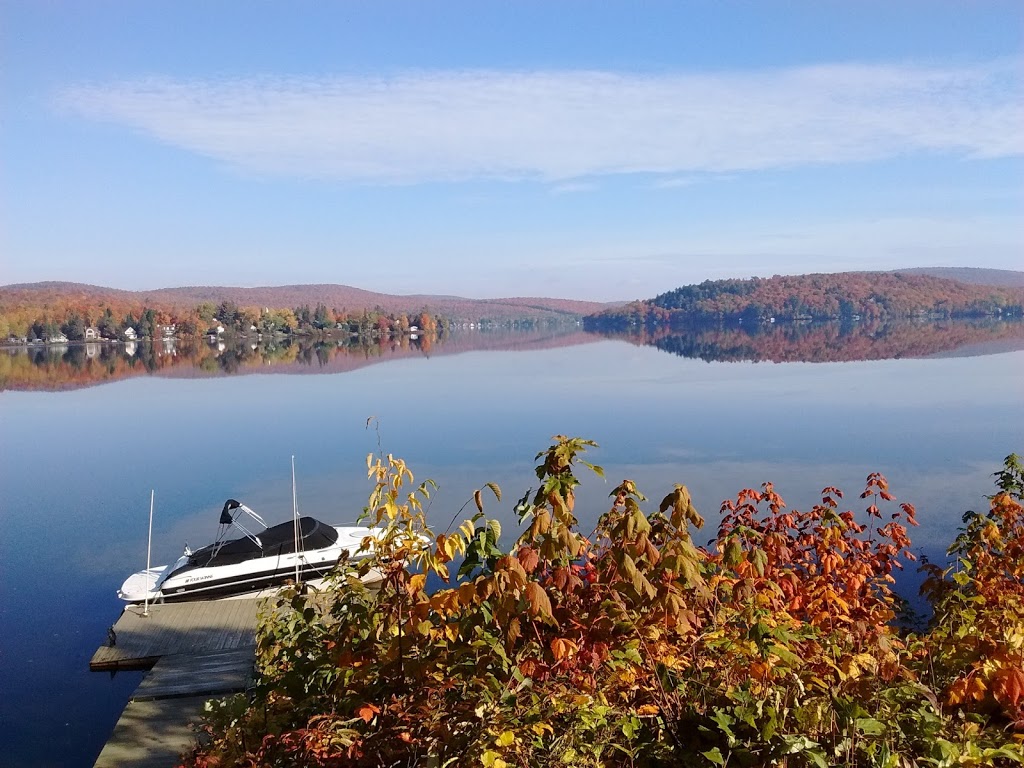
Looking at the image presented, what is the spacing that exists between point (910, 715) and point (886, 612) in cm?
310

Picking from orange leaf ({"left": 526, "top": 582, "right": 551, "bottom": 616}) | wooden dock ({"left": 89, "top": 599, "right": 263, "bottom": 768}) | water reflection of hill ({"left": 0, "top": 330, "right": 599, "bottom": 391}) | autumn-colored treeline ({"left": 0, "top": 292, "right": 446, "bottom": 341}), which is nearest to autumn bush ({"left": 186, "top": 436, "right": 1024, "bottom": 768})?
orange leaf ({"left": 526, "top": 582, "right": 551, "bottom": 616})

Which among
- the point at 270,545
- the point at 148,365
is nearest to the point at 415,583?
the point at 270,545

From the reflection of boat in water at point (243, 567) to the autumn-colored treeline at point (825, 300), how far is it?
152m

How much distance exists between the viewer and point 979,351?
58.0 m

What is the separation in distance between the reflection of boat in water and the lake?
0.90 m

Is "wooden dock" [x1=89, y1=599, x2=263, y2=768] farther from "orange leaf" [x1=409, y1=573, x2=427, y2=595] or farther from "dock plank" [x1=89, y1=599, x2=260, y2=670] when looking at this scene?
"orange leaf" [x1=409, y1=573, x2=427, y2=595]

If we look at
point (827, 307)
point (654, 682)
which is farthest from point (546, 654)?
point (827, 307)

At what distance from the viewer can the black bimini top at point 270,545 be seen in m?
13.2

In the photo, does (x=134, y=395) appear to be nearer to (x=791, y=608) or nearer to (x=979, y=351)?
(x=791, y=608)

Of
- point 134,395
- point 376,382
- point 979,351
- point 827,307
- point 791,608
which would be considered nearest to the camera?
point 791,608

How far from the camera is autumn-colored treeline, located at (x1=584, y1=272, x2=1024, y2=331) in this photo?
151125 millimetres

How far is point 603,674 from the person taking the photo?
307cm

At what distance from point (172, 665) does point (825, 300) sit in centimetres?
16512

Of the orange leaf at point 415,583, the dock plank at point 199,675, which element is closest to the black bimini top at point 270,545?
the dock plank at point 199,675
